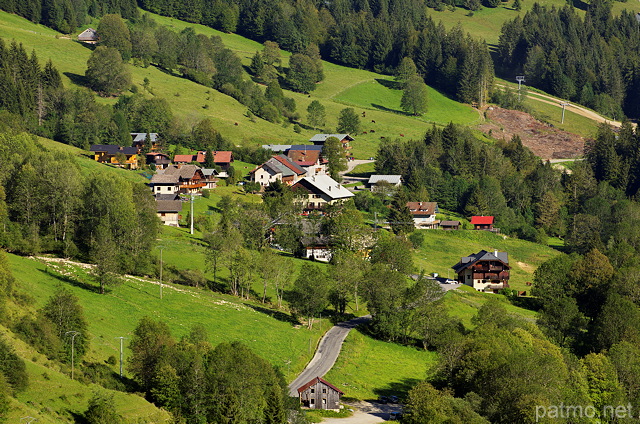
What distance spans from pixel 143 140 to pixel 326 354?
8106 cm

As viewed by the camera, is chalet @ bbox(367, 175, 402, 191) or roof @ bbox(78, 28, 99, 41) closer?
chalet @ bbox(367, 175, 402, 191)

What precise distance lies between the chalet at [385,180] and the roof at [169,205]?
46210 mm

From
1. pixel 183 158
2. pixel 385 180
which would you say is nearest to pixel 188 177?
pixel 183 158

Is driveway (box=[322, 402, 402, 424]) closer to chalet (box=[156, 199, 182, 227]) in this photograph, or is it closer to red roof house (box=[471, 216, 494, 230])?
chalet (box=[156, 199, 182, 227])

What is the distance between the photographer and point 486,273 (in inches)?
4638

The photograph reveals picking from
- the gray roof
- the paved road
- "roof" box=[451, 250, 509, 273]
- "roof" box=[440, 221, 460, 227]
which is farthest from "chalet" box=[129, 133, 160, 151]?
the paved road

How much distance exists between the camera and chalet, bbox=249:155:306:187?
464 ft

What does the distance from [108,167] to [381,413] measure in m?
75.0

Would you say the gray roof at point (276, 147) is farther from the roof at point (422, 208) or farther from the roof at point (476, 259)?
the roof at point (476, 259)

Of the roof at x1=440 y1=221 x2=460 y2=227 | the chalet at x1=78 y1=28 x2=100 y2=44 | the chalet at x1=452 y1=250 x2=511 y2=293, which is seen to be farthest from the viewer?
the chalet at x1=78 y1=28 x2=100 y2=44

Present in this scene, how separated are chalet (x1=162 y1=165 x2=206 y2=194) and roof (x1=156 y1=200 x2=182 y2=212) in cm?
1350

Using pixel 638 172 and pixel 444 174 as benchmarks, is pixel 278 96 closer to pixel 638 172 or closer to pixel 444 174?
pixel 444 174

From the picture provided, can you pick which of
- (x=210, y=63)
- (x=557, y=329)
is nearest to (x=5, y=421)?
(x=557, y=329)

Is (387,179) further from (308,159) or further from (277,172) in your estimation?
(277,172)
